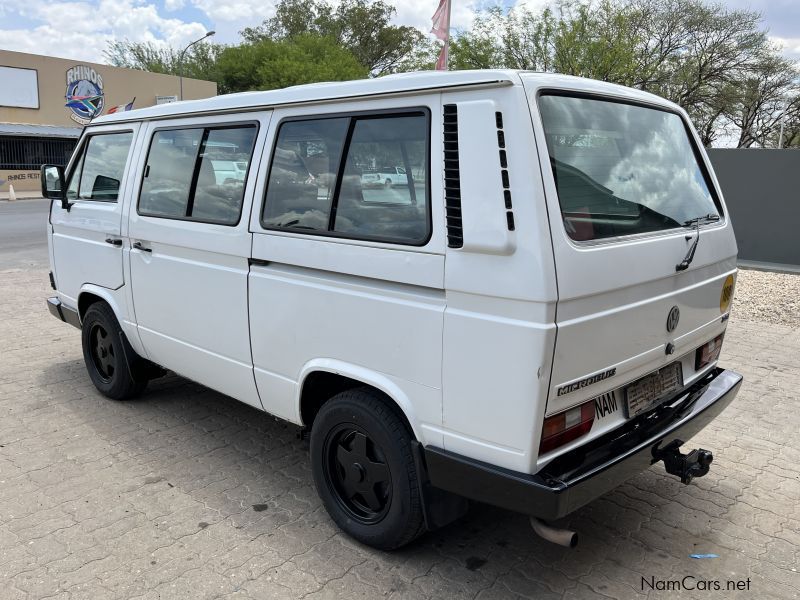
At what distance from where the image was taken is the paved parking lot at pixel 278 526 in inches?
112

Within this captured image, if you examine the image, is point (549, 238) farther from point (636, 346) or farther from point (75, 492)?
point (75, 492)

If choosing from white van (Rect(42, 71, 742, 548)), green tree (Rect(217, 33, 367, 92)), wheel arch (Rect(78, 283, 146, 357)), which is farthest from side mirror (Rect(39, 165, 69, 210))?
green tree (Rect(217, 33, 367, 92))

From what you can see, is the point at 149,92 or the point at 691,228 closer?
the point at 691,228

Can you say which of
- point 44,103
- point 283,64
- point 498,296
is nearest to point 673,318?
point 498,296

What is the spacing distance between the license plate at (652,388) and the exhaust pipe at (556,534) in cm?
66

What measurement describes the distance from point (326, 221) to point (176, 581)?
1.75 meters

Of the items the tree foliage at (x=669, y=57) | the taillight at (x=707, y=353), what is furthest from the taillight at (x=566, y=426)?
the tree foliage at (x=669, y=57)

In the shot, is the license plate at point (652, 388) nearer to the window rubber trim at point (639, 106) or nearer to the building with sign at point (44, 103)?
the window rubber trim at point (639, 106)

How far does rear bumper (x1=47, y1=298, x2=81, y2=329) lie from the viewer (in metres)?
5.11

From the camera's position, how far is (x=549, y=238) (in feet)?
7.52

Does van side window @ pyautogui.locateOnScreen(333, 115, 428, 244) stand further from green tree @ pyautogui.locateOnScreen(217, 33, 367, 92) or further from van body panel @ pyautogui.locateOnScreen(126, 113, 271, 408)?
green tree @ pyautogui.locateOnScreen(217, 33, 367, 92)

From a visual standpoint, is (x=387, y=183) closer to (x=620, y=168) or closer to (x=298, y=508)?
(x=620, y=168)

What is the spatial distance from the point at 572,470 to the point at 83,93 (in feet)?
126

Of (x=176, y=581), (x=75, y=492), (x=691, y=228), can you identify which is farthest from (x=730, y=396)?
(x=75, y=492)
